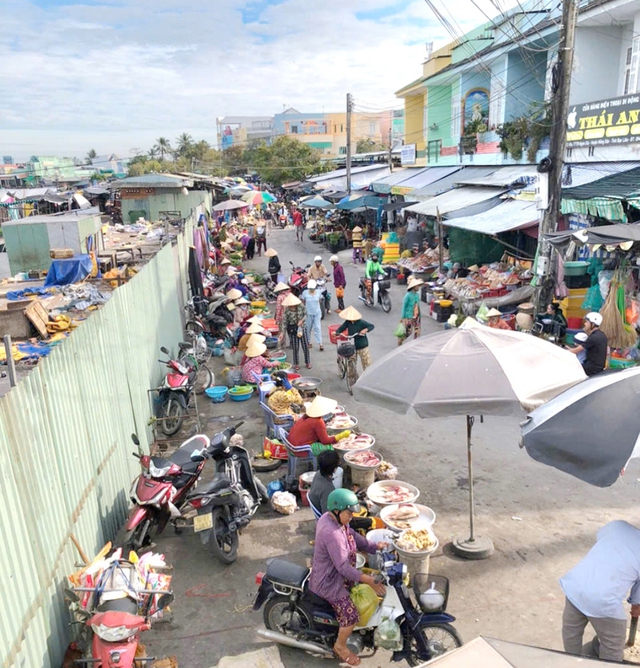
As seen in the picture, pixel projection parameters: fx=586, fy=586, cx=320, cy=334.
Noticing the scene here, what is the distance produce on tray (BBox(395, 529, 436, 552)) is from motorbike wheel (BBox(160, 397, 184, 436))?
4.50 m

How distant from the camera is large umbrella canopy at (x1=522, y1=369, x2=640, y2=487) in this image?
12.1 ft

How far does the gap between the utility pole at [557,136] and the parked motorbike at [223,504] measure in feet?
28.2

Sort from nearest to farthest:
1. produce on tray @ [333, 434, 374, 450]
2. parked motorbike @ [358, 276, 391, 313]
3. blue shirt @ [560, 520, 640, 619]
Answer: blue shirt @ [560, 520, 640, 619], produce on tray @ [333, 434, 374, 450], parked motorbike @ [358, 276, 391, 313]

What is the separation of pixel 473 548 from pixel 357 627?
1.90m

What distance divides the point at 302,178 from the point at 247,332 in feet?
143

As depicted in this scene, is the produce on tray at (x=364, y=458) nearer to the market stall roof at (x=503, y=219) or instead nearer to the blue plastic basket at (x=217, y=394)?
the blue plastic basket at (x=217, y=394)

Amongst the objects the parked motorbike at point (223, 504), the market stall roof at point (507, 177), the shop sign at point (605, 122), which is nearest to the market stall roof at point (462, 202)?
the market stall roof at point (507, 177)

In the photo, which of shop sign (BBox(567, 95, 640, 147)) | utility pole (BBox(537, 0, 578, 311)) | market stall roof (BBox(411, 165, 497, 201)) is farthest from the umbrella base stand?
market stall roof (BBox(411, 165, 497, 201))

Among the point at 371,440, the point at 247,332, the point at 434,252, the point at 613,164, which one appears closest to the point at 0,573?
the point at 371,440

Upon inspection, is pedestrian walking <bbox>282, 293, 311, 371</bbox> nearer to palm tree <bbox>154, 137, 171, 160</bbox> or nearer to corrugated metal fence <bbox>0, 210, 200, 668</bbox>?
corrugated metal fence <bbox>0, 210, 200, 668</bbox>

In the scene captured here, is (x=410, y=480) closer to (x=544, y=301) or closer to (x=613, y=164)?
(x=544, y=301)

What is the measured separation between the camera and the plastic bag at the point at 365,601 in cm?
433

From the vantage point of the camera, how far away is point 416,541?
527cm

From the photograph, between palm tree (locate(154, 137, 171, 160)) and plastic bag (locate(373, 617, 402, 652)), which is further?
palm tree (locate(154, 137, 171, 160))
